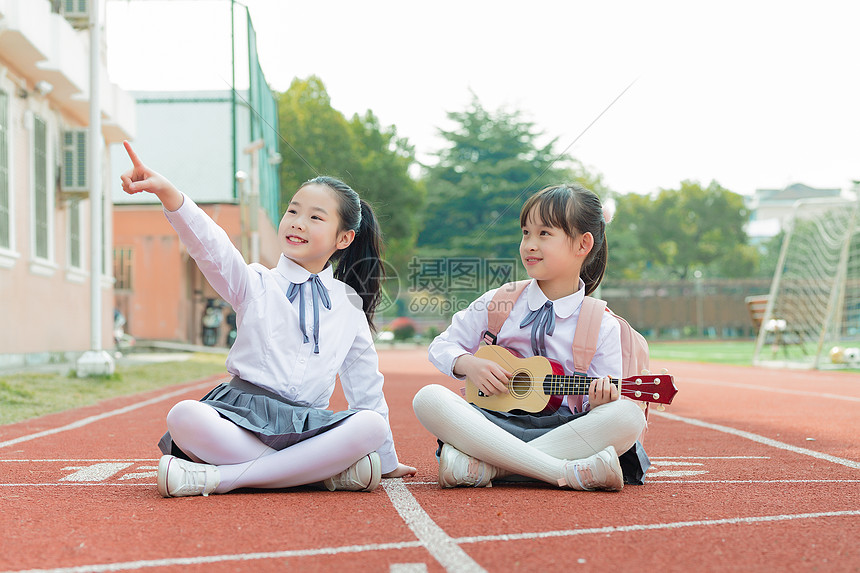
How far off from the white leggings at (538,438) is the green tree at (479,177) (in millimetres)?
27219

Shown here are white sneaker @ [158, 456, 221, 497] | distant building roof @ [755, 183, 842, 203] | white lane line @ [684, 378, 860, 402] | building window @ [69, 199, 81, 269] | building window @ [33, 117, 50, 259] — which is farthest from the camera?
distant building roof @ [755, 183, 842, 203]

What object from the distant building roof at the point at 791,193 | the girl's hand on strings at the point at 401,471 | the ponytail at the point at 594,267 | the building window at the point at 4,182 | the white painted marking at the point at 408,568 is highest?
the distant building roof at the point at 791,193

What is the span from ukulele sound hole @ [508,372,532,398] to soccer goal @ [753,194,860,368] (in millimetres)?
12554

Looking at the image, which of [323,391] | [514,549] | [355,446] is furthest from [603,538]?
[323,391]

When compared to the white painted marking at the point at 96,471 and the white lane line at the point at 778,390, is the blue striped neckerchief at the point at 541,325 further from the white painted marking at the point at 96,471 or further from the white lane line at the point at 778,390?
the white lane line at the point at 778,390

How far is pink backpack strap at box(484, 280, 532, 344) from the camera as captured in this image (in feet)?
12.5

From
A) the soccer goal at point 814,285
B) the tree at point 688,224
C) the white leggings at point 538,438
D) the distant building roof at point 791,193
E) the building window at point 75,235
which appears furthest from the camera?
the distant building roof at point 791,193

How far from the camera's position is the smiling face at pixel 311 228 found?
363 centimetres

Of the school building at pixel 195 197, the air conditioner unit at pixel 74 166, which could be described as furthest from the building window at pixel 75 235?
the school building at pixel 195 197

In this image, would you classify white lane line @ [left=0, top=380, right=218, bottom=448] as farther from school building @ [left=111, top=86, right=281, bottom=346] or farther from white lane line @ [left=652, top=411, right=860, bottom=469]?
school building @ [left=111, top=86, right=281, bottom=346]

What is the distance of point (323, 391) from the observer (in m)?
3.56

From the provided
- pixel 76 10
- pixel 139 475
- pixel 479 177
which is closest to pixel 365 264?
pixel 139 475

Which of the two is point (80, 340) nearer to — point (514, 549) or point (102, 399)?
point (102, 399)

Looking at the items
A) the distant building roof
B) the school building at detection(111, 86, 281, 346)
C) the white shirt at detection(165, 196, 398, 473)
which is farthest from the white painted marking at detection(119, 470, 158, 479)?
the distant building roof
